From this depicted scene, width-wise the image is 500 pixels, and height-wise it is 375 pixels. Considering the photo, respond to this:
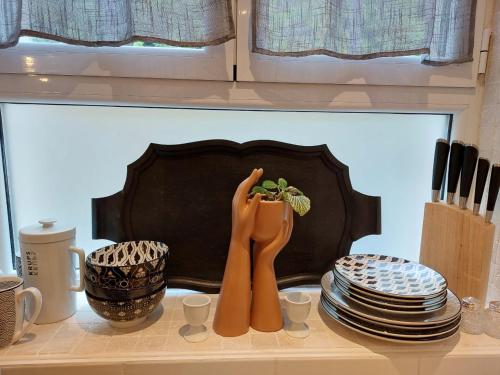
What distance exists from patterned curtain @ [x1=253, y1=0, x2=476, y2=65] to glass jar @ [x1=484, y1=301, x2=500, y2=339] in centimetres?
60

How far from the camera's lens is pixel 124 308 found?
707 millimetres

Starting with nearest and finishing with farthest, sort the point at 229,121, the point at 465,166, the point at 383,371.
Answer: the point at 383,371 → the point at 465,166 → the point at 229,121

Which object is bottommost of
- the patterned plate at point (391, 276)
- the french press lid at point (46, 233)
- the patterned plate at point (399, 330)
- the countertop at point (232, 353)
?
the countertop at point (232, 353)

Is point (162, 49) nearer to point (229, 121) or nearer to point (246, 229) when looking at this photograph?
point (229, 121)

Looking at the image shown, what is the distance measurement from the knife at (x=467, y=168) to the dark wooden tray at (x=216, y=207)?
0.64 ft

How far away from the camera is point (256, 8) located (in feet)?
2.52

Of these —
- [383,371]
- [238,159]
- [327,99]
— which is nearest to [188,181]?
[238,159]

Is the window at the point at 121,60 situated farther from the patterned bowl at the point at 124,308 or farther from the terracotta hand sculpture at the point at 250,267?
the patterned bowl at the point at 124,308

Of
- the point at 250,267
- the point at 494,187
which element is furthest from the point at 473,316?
the point at 250,267

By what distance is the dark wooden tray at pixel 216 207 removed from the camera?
2.87ft

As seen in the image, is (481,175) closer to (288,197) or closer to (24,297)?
(288,197)

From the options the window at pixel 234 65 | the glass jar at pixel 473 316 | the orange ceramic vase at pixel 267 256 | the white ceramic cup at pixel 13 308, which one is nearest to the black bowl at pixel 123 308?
the white ceramic cup at pixel 13 308

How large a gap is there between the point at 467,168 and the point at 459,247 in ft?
0.62

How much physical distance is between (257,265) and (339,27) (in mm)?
562
